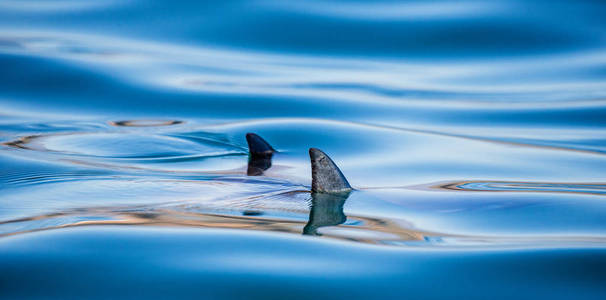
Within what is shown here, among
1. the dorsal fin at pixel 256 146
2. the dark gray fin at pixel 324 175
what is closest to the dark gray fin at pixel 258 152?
the dorsal fin at pixel 256 146

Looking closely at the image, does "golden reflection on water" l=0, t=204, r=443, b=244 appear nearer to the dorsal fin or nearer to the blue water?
the blue water

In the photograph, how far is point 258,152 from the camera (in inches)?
123

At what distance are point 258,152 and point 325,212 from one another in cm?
117

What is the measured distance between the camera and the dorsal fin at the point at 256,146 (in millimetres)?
3078

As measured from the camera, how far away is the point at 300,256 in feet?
5.18

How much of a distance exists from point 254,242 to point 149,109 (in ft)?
9.95

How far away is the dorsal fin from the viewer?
308 cm

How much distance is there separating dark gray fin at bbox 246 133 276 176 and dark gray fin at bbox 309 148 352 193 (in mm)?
696

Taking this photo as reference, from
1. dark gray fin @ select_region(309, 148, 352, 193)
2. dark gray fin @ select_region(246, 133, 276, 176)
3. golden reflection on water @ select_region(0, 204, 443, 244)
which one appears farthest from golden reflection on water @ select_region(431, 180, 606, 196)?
dark gray fin @ select_region(246, 133, 276, 176)

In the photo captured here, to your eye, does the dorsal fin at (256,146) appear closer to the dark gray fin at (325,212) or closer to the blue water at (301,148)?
the blue water at (301,148)

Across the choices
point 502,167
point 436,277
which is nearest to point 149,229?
point 436,277

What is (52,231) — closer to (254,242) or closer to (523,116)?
(254,242)

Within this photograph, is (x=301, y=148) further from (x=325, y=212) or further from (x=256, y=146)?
(x=325, y=212)

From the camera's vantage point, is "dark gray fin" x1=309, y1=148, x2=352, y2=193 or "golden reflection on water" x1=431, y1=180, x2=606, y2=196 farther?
"golden reflection on water" x1=431, y1=180, x2=606, y2=196
